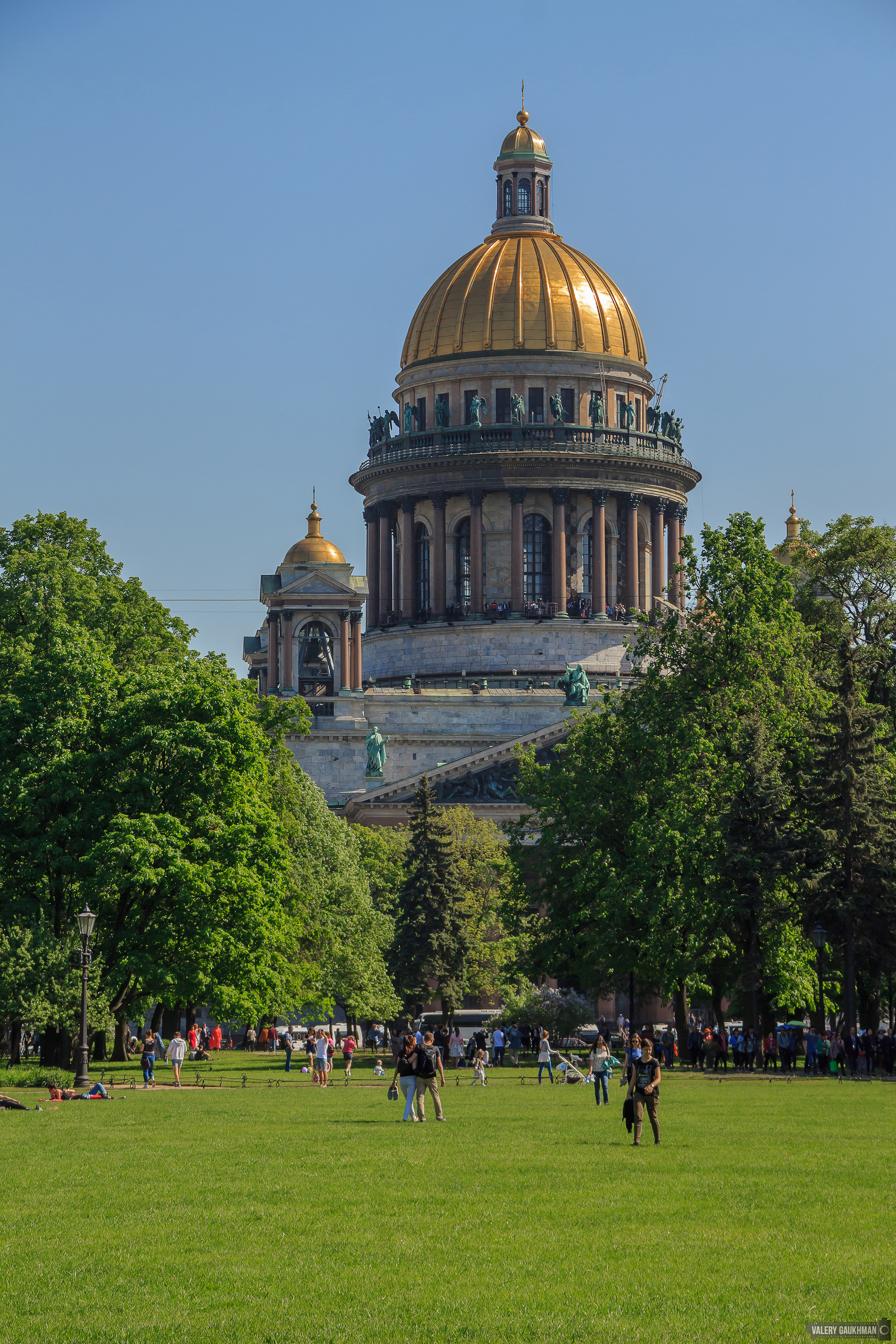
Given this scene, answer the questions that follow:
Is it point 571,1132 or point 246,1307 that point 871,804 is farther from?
point 246,1307

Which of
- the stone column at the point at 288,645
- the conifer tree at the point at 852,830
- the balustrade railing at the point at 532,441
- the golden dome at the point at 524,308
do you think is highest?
the golden dome at the point at 524,308

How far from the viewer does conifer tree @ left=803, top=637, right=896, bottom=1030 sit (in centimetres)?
4944

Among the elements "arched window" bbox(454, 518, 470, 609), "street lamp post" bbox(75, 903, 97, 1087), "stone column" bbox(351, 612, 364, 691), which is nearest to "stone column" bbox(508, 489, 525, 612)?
"arched window" bbox(454, 518, 470, 609)

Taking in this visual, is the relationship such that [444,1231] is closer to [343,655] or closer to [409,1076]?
[409,1076]

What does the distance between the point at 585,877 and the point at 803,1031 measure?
9047 mm

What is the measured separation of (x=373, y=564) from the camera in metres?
120

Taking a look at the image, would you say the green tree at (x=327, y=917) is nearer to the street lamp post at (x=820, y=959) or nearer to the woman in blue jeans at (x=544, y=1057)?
the woman in blue jeans at (x=544, y=1057)

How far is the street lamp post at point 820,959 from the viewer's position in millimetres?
48375

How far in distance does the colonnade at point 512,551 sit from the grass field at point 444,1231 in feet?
273

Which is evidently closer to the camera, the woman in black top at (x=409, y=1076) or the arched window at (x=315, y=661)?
the woman in black top at (x=409, y=1076)

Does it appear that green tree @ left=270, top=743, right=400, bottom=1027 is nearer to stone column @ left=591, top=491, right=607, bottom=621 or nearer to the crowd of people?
the crowd of people

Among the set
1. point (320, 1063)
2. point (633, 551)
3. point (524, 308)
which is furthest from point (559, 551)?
point (320, 1063)

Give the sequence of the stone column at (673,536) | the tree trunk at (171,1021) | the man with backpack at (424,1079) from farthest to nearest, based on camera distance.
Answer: the stone column at (673,536), the tree trunk at (171,1021), the man with backpack at (424,1079)

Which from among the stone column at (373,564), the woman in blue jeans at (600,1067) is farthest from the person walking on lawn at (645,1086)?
the stone column at (373,564)
